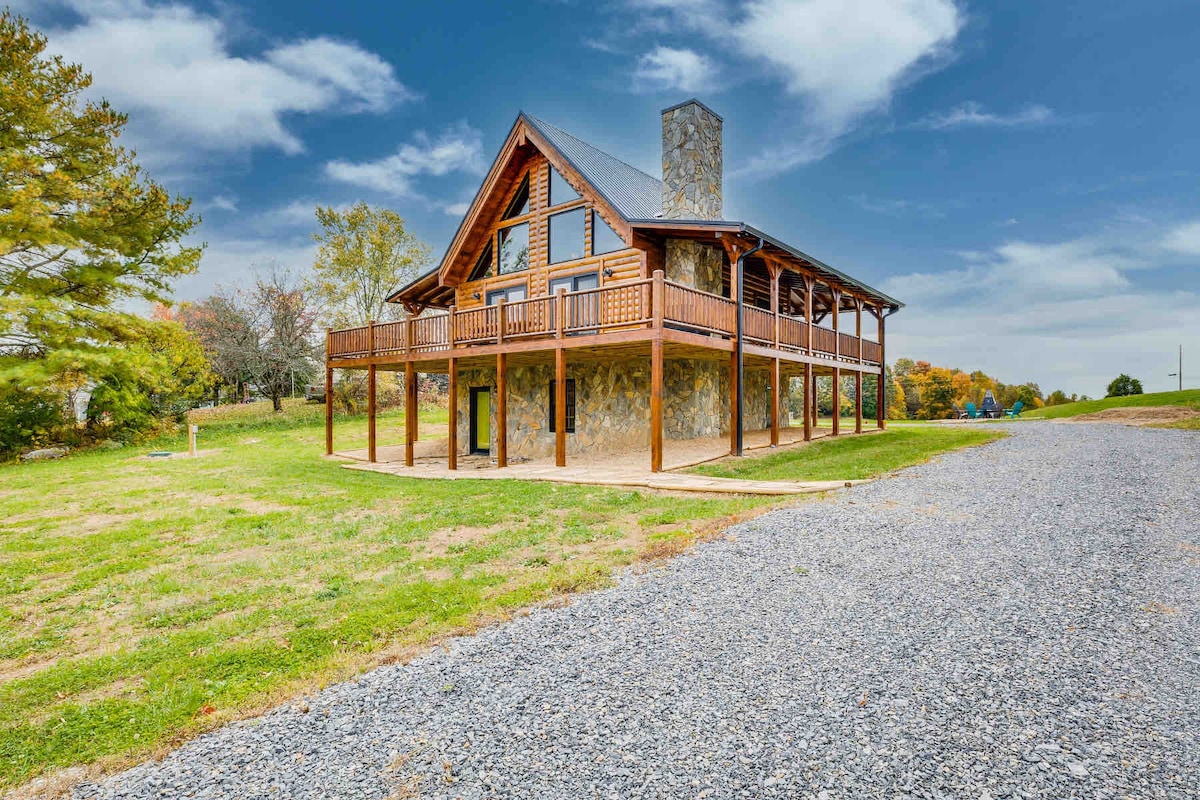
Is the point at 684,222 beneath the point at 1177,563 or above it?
above

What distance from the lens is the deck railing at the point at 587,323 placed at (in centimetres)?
1191

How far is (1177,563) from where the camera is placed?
5.26 m

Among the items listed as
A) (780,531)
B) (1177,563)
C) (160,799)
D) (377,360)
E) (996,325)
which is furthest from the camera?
(996,325)

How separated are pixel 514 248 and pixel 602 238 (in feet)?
12.6

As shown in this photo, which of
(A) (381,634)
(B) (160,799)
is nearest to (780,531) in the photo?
(A) (381,634)

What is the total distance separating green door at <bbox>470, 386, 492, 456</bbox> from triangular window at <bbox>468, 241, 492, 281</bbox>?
383cm

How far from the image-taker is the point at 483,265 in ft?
62.0

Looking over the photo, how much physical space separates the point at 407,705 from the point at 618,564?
272 centimetres

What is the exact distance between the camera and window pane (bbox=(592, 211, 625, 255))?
15.2m

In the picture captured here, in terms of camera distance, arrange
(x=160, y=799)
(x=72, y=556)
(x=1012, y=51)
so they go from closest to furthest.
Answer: (x=160, y=799)
(x=72, y=556)
(x=1012, y=51)

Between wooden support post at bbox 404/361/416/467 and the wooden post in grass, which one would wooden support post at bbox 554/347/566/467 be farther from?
the wooden post in grass

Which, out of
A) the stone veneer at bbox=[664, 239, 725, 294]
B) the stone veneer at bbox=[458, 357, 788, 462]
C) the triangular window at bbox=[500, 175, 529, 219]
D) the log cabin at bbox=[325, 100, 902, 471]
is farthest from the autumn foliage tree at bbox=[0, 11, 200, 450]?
the stone veneer at bbox=[664, 239, 725, 294]

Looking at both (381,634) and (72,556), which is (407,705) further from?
(72,556)

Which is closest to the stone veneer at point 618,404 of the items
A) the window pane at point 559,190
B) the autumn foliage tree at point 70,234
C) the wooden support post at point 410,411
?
the wooden support post at point 410,411
